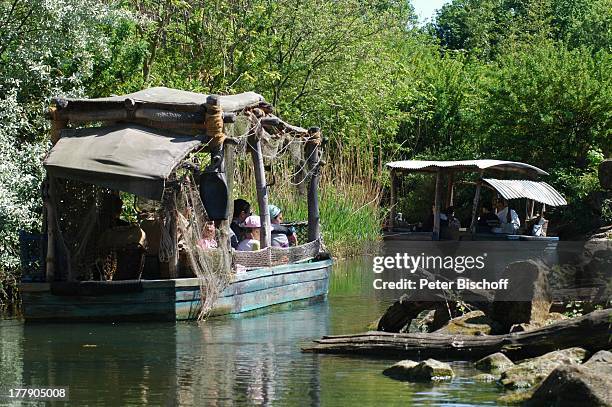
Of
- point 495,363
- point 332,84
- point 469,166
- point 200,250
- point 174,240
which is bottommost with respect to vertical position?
point 495,363

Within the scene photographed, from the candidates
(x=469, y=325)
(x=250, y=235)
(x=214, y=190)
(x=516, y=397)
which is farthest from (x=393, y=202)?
(x=516, y=397)

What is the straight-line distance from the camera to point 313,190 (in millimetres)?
21125

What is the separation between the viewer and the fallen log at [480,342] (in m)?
12.0

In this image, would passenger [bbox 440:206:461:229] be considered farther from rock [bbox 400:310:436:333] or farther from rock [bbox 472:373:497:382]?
rock [bbox 472:373:497:382]

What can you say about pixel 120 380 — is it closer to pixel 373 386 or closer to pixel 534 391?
pixel 373 386

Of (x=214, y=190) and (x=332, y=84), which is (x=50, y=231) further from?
(x=332, y=84)

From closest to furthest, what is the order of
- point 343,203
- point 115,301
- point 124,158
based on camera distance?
point 124,158 → point 115,301 → point 343,203

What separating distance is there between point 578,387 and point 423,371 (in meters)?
2.36

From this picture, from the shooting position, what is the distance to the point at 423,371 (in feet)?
39.7

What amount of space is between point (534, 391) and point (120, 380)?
403 cm

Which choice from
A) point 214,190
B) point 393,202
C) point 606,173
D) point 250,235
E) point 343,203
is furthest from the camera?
point 343,203

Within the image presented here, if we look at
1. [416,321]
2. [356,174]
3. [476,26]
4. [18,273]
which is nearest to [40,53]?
[18,273]

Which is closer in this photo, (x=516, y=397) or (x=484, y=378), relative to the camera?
(x=516, y=397)

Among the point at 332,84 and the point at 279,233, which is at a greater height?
the point at 332,84
